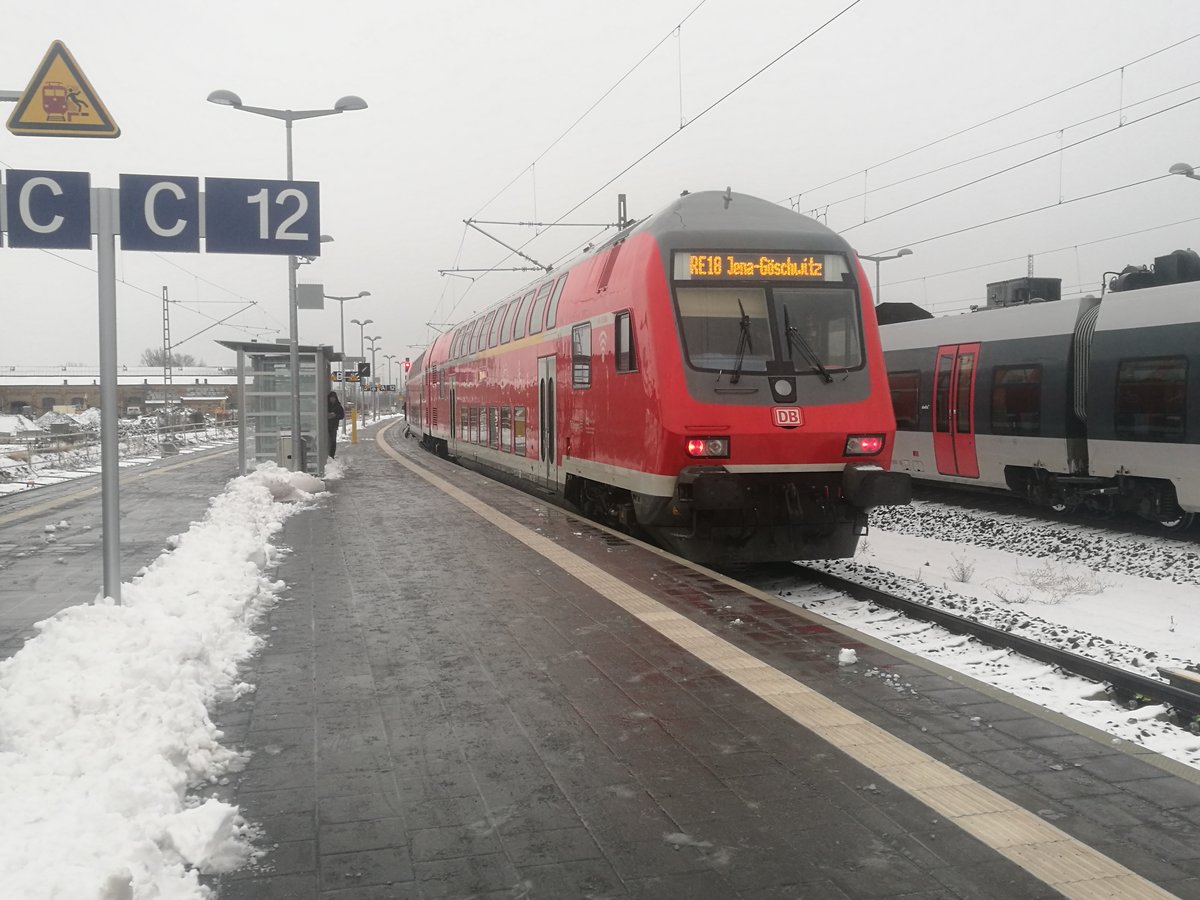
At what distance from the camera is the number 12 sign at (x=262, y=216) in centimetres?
611

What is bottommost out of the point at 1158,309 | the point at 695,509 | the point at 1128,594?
the point at 1128,594

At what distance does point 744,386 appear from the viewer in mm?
8641

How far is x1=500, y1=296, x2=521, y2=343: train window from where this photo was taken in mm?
15999

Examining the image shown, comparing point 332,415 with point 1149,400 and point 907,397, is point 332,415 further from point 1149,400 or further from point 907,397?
point 1149,400

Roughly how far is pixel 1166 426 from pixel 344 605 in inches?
395

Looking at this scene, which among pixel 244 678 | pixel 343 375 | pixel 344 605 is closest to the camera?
pixel 244 678

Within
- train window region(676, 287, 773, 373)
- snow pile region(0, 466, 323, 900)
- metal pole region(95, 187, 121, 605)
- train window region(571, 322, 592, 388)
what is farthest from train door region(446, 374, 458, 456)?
metal pole region(95, 187, 121, 605)

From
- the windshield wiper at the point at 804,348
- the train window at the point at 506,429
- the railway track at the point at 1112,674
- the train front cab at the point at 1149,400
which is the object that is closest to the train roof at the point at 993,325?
the train front cab at the point at 1149,400

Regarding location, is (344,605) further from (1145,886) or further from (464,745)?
(1145,886)

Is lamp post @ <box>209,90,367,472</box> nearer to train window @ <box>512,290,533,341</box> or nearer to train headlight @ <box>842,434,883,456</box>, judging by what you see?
train window @ <box>512,290,533,341</box>

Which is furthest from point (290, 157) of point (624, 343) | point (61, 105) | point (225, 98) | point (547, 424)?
point (61, 105)

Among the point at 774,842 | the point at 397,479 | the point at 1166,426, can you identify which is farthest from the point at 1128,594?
the point at 397,479

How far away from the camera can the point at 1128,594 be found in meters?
9.41

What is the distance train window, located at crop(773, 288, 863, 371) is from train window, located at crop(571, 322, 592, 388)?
8.35 ft
